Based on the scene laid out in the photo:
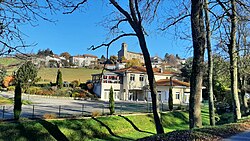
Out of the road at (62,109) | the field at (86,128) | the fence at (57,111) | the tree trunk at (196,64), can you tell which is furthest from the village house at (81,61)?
the tree trunk at (196,64)

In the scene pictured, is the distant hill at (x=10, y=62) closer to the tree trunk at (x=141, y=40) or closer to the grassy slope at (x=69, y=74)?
the tree trunk at (x=141, y=40)

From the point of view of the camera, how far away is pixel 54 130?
1708 centimetres

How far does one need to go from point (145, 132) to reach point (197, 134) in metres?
14.6

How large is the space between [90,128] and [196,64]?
10996 mm

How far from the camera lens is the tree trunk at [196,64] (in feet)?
34.1

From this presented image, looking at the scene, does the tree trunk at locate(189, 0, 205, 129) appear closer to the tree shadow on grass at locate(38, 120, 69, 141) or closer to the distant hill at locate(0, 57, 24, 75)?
the distant hill at locate(0, 57, 24, 75)

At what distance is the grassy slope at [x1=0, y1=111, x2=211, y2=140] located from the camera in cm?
1546

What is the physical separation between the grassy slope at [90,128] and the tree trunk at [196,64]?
918 cm

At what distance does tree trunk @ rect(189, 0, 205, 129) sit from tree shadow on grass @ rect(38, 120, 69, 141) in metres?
9.10

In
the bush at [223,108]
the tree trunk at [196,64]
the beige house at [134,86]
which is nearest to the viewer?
the tree trunk at [196,64]

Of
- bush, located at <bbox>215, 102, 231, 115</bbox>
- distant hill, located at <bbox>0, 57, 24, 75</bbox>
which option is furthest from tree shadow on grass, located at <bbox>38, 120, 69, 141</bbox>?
bush, located at <bbox>215, 102, 231, 115</bbox>

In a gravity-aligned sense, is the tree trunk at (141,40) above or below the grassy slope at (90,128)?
above

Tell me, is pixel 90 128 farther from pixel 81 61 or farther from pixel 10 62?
pixel 81 61

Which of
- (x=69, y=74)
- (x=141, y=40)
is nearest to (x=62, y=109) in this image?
(x=141, y=40)
